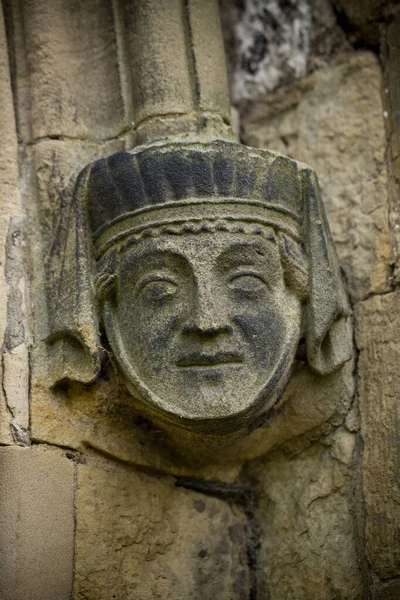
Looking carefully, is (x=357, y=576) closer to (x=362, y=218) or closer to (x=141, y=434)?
(x=141, y=434)

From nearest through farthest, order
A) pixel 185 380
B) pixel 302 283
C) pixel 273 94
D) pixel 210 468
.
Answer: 1. pixel 185 380
2. pixel 302 283
3. pixel 210 468
4. pixel 273 94

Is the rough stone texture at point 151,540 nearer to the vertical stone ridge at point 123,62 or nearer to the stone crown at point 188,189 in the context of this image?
the stone crown at point 188,189

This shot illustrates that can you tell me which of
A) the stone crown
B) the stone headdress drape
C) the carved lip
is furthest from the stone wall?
the carved lip

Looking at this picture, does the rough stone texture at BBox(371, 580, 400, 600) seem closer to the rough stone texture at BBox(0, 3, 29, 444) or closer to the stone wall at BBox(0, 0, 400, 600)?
the stone wall at BBox(0, 0, 400, 600)

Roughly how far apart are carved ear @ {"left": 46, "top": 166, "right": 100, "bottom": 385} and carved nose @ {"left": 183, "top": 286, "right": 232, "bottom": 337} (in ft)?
1.00

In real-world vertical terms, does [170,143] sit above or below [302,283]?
above

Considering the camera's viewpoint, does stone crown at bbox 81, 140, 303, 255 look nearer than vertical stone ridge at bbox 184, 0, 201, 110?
Yes

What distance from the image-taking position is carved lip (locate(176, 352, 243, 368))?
8.79 ft

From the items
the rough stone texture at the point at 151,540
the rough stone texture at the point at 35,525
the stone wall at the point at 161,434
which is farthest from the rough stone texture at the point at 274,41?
the rough stone texture at the point at 35,525

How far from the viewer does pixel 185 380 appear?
8.86ft

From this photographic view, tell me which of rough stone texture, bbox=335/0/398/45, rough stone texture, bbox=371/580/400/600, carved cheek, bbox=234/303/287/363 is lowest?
rough stone texture, bbox=371/580/400/600

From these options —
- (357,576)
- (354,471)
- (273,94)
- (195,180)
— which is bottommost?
(357,576)

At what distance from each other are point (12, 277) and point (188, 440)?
72 cm

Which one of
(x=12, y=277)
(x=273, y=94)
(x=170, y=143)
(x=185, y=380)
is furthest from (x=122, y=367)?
(x=273, y=94)
